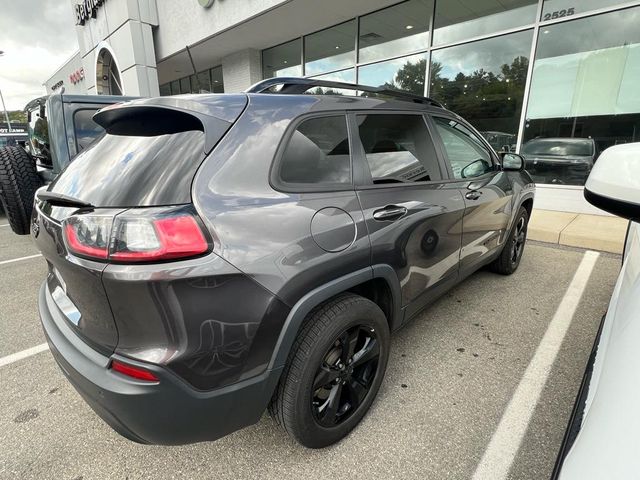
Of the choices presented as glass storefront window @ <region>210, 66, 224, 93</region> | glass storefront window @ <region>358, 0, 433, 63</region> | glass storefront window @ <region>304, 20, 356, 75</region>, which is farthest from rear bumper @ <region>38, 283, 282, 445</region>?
glass storefront window @ <region>210, 66, 224, 93</region>

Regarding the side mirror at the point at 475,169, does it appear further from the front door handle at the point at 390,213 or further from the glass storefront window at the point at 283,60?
the glass storefront window at the point at 283,60

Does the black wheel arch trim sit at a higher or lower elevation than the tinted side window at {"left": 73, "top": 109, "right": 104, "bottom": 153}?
lower

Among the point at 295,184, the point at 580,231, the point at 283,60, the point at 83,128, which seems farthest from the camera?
the point at 283,60

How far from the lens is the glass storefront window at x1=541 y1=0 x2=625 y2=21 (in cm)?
590

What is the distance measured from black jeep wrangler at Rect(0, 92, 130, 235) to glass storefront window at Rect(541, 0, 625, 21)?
23.9 ft

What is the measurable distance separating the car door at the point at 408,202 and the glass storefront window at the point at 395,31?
699 cm

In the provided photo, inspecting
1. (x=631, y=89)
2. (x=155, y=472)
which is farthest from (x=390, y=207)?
(x=631, y=89)

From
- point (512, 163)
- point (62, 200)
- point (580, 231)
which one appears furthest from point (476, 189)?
point (580, 231)

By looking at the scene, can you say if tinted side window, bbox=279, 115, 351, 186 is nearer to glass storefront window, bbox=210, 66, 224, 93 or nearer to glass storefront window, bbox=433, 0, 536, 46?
glass storefront window, bbox=433, 0, 536, 46

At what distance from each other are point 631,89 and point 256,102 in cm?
713

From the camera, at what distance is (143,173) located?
1366 mm

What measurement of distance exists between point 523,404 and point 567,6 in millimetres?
7234

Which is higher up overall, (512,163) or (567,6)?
(567,6)

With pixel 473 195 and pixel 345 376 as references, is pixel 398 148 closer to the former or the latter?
pixel 473 195
